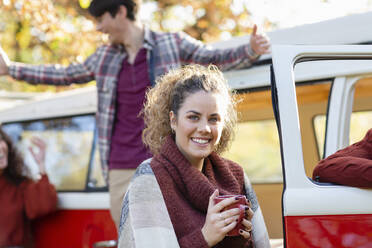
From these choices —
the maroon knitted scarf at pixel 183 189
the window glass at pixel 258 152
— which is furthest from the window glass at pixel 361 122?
the maroon knitted scarf at pixel 183 189

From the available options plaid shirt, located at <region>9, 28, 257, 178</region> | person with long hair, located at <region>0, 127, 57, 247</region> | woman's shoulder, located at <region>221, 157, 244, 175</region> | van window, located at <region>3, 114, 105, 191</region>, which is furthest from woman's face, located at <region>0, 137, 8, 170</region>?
woman's shoulder, located at <region>221, 157, 244, 175</region>

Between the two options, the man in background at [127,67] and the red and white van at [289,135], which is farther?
the man in background at [127,67]

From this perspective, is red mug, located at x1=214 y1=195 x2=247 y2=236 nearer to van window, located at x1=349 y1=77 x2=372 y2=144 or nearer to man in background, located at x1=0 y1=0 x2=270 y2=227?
man in background, located at x1=0 y1=0 x2=270 y2=227

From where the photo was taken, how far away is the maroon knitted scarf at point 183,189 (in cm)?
214

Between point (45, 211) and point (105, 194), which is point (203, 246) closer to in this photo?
point (105, 194)

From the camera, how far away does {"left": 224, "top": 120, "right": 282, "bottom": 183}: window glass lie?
556cm

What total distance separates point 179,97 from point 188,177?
35cm

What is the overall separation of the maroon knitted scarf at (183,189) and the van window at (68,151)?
2.17m

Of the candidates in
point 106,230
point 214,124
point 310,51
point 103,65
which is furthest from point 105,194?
point 310,51

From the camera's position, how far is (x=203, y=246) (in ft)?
6.72

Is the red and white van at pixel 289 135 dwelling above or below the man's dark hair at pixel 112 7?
below

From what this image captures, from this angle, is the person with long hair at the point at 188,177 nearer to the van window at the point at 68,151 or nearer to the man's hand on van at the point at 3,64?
the man's hand on van at the point at 3,64

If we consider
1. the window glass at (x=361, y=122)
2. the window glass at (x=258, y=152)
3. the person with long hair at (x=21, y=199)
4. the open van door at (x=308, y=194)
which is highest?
the open van door at (x=308, y=194)

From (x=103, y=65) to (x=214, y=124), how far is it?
156cm
